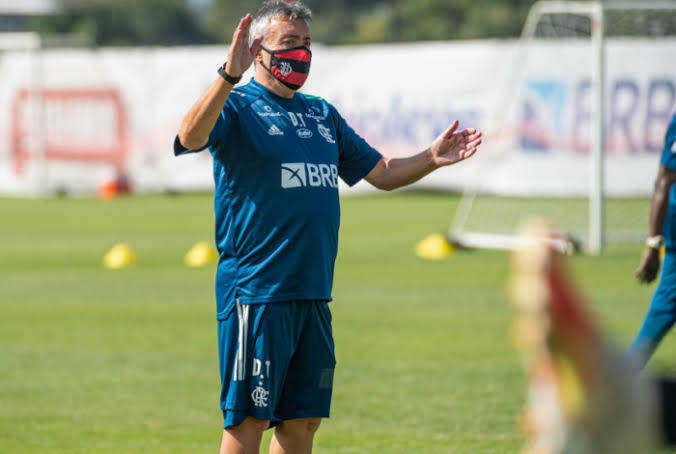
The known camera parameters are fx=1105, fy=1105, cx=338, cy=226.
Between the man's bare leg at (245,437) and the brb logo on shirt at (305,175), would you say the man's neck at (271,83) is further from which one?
the man's bare leg at (245,437)

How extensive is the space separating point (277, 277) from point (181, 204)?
22.3 m

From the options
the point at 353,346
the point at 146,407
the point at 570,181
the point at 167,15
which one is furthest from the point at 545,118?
the point at 167,15

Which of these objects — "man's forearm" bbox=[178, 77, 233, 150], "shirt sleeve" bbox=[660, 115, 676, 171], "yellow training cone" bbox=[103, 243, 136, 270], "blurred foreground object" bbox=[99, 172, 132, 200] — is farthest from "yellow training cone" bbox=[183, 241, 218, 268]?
"blurred foreground object" bbox=[99, 172, 132, 200]

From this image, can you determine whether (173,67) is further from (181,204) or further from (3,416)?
(3,416)

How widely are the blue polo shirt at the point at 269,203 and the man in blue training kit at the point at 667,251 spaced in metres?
2.61

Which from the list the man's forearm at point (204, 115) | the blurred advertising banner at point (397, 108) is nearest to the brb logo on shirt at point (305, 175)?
the man's forearm at point (204, 115)

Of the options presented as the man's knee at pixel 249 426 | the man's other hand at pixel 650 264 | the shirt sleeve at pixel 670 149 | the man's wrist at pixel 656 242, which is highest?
the shirt sleeve at pixel 670 149

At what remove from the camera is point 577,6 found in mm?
17469

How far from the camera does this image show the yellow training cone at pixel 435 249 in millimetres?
16609

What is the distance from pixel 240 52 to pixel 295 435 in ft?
5.57

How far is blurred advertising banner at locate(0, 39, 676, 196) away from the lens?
23.0 m

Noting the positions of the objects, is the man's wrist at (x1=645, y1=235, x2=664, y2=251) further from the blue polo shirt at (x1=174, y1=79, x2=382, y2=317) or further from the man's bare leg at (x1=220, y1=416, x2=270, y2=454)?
the man's bare leg at (x1=220, y1=416, x2=270, y2=454)

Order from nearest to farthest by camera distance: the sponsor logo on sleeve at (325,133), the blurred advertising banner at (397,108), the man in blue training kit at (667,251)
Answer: the sponsor logo on sleeve at (325,133), the man in blue training kit at (667,251), the blurred advertising banner at (397,108)

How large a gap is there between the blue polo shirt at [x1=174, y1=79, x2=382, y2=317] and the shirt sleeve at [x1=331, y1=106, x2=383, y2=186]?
370 millimetres
